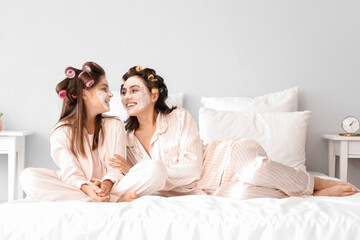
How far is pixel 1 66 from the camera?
112 inches

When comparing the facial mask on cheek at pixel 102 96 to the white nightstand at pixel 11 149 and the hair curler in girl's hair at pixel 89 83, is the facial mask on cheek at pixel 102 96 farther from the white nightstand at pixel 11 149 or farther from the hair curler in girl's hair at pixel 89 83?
the white nightstand at pixel 11 149

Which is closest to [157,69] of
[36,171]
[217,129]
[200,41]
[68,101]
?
[200,41]

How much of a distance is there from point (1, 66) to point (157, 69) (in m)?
1.11

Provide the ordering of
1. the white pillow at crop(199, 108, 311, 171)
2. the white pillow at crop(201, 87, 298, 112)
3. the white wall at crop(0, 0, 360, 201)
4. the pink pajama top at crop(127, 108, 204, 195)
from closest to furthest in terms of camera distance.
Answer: the pink pajama top at crop(127, 108, 204, 195) < the white pillow at crop(199, 108, 311, 171) < the white pillow at crop(201, 87, 298, 112) < the white wall at crop(0, 0, 360, 201)

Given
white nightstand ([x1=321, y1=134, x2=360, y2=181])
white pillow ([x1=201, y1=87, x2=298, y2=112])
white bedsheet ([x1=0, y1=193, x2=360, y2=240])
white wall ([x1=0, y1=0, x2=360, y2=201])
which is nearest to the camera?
white bedsheet ([x1=0, y1=193, x2=360, y2=240])

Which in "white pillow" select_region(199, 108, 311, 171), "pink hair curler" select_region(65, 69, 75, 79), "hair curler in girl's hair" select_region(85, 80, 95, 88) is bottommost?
"white pillow" select_region(199, 108, 311, 171)

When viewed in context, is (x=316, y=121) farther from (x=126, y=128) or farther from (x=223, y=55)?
(x=126, y=128)

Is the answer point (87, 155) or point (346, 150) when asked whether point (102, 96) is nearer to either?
point (87, 155)

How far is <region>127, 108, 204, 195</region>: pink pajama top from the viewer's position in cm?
171

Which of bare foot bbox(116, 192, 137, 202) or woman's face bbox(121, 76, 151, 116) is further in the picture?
woman's face bbox(121, 76, 151, 116)

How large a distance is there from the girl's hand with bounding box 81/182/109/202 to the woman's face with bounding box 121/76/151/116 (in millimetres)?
459

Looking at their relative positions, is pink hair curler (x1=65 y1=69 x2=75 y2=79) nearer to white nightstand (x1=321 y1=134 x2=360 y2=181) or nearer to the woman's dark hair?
the woman's dark hair

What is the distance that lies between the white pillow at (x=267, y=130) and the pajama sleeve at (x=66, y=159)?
938 millimetres

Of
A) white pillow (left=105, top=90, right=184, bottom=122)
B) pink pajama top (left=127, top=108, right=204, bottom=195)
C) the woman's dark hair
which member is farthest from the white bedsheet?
white pillow (left=105, top=90, right=184, bottom=122)
